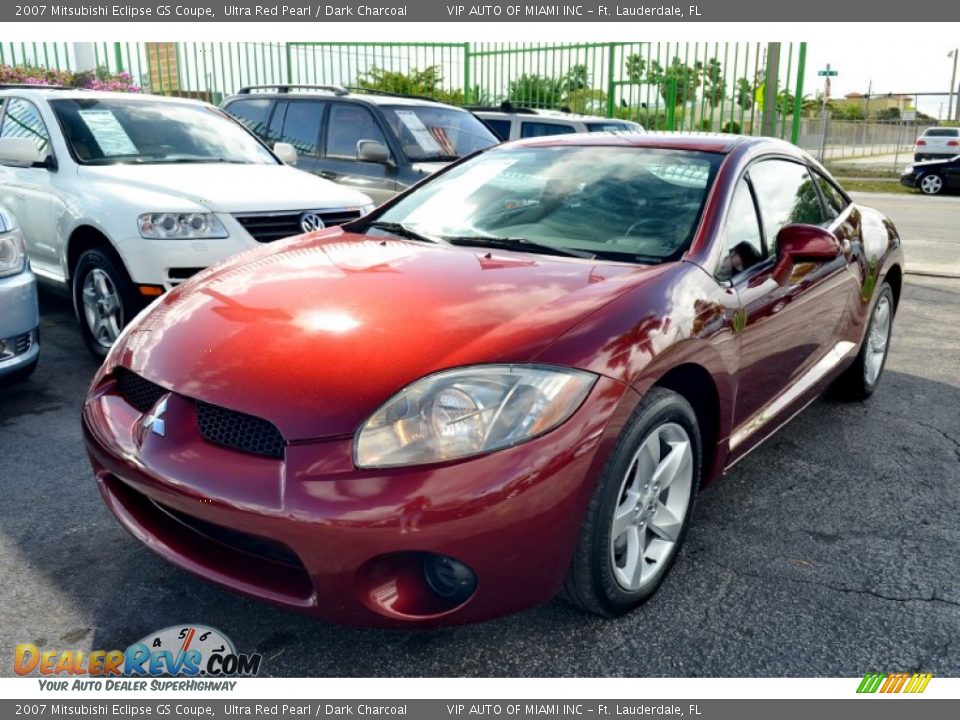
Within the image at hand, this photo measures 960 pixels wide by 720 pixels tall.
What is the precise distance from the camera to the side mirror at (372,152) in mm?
7457

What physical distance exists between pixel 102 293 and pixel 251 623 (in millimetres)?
3127

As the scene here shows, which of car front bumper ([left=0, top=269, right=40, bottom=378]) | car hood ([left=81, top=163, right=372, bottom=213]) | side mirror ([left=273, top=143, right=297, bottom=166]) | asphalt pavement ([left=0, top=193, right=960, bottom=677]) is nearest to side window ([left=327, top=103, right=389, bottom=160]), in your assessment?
side mirror ([left=273, top=143, right=297, bottom=166])

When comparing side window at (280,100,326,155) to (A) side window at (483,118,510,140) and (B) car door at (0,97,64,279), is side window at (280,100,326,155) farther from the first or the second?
(A) side window at (483,118,510,140)

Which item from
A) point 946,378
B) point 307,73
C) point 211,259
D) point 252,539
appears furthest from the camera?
point 307,73

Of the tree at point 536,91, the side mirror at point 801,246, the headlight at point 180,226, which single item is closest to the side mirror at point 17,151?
the headlight at point 180,226

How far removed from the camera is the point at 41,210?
559cm

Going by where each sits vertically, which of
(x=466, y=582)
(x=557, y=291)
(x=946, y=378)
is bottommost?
(x=946, y=378)

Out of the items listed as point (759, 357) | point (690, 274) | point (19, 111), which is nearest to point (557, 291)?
point (690, 274)

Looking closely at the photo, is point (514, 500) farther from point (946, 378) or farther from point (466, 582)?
point (946, 378)

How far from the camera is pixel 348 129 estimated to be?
8117 mm

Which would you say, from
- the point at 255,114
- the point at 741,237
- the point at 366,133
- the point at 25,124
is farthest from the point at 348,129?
the point at 741,237

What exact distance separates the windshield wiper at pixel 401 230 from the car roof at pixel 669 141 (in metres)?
0.77

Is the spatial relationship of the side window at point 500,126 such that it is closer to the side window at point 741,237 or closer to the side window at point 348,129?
the side window at point 348,129

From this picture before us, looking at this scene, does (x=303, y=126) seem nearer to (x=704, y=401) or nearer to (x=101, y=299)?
(x=101, y=299)
